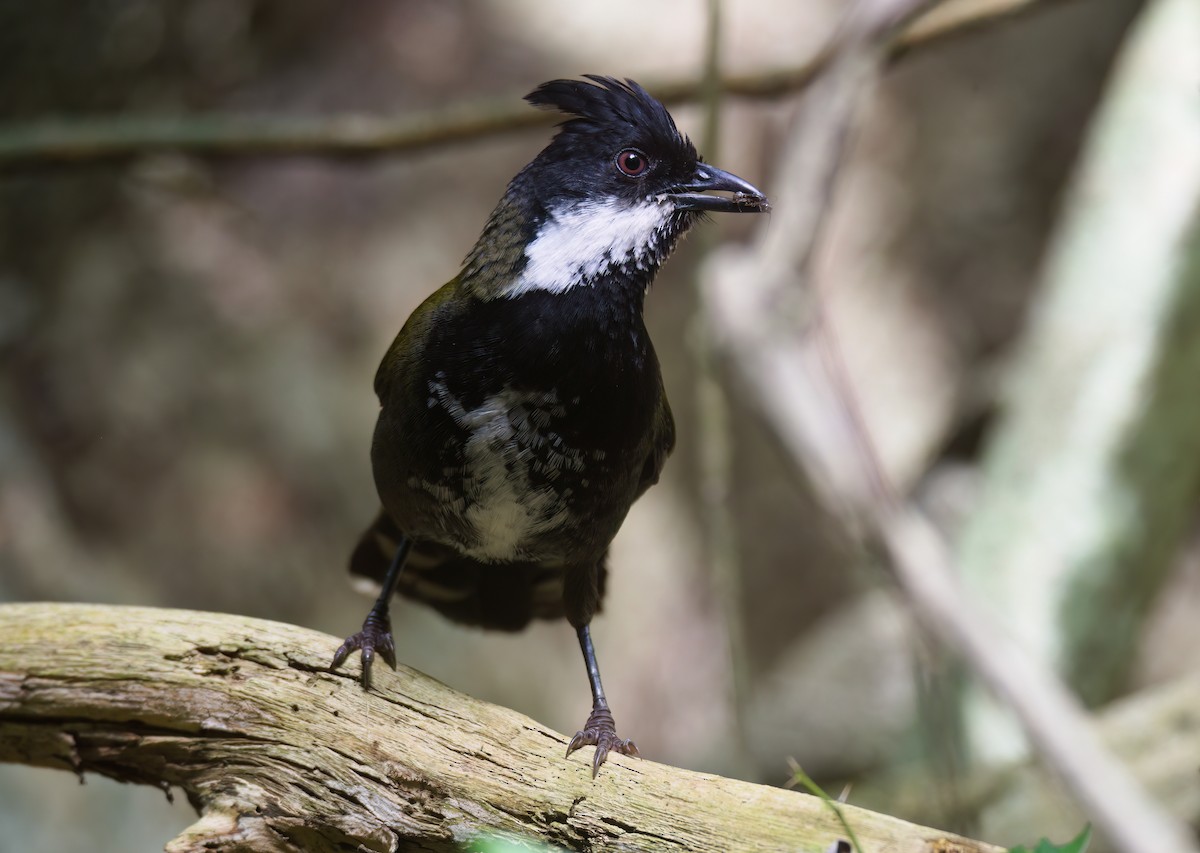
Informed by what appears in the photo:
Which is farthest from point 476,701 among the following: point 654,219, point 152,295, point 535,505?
point 152,295

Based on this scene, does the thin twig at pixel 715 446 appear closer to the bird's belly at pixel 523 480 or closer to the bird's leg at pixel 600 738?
the bird's leg at pixel 600 738

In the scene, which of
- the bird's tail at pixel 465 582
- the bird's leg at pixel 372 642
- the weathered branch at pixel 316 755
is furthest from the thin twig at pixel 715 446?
the bird's leg at pixel 372 642

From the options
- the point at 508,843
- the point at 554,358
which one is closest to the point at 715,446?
the point at 554,358

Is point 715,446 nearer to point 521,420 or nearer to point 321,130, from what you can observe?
point 521,420

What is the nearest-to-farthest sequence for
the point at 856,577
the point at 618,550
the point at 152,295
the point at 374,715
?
1. the point at 374,715
2. the point at 152,295
3. the point at 618,550
4. the point at 856,577

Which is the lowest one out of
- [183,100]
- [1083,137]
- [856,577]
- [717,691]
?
[717,691]

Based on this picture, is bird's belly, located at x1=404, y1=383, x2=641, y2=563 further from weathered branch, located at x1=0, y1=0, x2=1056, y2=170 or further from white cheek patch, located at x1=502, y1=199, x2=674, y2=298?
weathered branch, located at x1=0, y1=0, x2=1056, y2=170

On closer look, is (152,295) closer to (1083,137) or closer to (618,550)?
(618,550)
